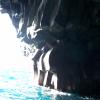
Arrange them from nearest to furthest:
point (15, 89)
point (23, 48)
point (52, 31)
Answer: point (52, 31), point (15, 89), point (23, 48)

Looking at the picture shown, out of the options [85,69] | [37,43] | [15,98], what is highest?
[37,43]

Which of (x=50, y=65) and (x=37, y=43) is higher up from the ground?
(x=37, y=43)

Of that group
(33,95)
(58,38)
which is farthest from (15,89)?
(58,38)

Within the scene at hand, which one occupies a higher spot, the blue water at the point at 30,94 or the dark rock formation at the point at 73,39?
the dark rock formation at the point at 73,39

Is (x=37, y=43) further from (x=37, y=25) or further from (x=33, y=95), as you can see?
(x=33, y=95)

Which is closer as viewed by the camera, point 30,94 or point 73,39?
point 73,39

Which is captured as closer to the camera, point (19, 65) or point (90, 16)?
point (90, 16)

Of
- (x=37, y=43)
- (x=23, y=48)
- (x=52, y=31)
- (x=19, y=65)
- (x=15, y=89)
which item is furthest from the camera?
(x=19, y=65)

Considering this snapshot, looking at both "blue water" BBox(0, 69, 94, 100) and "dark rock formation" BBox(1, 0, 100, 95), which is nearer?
"dark rock formation" BBox(1, 0, 100, 95)

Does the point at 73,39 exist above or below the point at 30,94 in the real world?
above

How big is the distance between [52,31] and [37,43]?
4771 millimetres

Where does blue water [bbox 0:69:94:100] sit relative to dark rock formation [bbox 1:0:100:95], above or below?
below

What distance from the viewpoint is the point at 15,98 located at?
32.3 meters

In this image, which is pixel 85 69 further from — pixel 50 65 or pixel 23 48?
pixel 23 48
